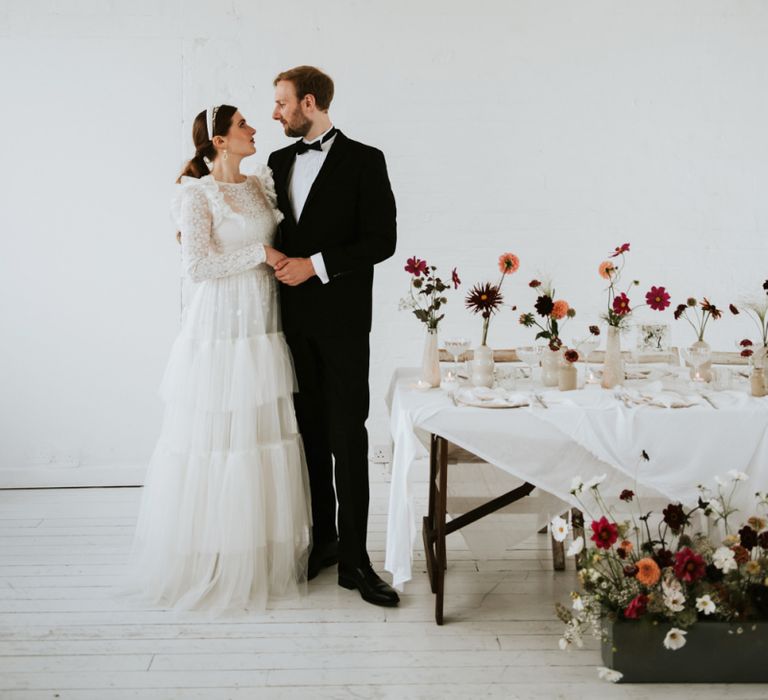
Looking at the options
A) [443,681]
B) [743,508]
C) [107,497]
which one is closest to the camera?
[443,681]

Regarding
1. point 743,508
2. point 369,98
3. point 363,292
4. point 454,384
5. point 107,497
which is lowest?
point 107,497

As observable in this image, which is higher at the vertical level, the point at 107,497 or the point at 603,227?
the point at 603,227

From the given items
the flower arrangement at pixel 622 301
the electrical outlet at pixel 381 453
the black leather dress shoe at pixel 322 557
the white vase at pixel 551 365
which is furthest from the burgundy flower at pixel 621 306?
the electrical outlet at pixel 381 453

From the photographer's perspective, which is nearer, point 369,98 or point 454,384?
point 454,384

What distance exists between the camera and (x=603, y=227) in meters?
4.21

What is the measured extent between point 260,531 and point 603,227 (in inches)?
99.3

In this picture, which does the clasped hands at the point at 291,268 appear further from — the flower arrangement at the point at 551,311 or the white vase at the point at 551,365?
the white vase at the point at 551,365

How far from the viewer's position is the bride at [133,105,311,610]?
8.87 ft

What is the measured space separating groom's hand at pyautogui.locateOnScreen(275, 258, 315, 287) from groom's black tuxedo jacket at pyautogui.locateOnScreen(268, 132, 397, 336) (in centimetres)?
7

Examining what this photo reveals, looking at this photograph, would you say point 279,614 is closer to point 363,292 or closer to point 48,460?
point 363,292

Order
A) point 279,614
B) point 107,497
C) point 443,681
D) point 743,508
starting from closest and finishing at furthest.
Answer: point 443,681
point 743,508
point 279,614
point 107,497

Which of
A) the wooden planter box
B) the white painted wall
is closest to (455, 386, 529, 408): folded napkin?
the wooden planter box

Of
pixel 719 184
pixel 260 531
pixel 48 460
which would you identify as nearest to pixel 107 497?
pixel 48 460

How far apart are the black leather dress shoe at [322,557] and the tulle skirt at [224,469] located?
0.50 ft
